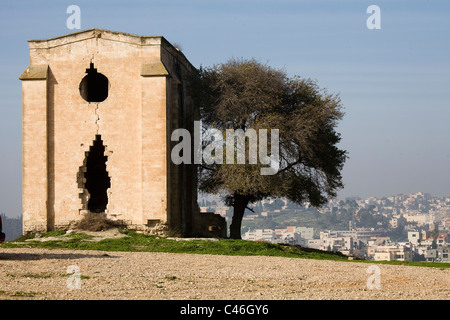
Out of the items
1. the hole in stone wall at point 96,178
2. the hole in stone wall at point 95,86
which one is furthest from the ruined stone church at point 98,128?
the hole in stone wall at point 96,178

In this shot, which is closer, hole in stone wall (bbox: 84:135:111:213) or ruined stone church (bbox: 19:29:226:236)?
ruined stone church (bbox: 19:29:226:236)

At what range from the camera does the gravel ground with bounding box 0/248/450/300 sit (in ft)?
43.8

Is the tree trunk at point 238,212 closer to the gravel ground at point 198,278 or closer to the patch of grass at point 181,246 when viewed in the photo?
the patch of grass at point 181,246

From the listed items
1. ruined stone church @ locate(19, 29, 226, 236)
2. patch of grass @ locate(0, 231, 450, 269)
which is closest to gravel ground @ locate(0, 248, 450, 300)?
patch of grass @ locate(0, 231, 450, 269)

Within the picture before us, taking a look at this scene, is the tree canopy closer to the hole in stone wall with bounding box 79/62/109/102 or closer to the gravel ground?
the hole in stone wall with bounding box 79/62/109/102

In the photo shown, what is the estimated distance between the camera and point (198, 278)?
15.8 metres

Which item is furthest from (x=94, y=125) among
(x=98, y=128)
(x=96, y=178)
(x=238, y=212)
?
(x=238, y=212)

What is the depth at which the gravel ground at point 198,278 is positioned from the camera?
13.3 m

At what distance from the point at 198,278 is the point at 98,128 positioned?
1330cm

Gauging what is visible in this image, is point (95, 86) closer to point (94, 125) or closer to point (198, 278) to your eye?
point (94, 125)

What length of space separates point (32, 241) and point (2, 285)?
1127 centimetres

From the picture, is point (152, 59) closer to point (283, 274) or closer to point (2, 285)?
point (283, 274)

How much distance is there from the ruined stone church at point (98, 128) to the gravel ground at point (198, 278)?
6274 millimetres

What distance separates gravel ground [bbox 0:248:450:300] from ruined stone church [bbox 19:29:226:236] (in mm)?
6274
